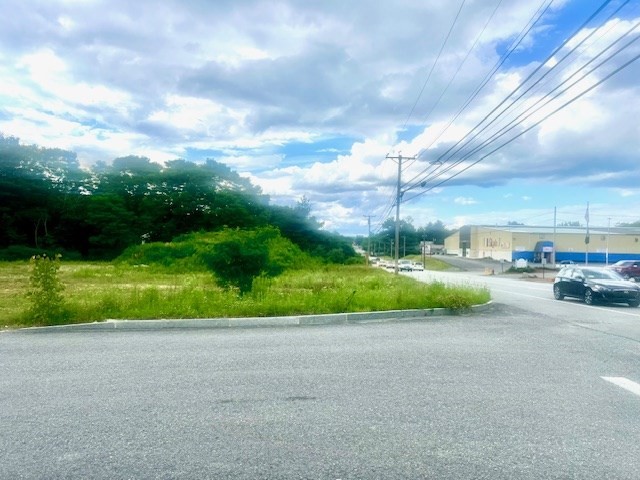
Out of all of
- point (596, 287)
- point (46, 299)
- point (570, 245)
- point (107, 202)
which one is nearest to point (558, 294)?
point (596, 287)

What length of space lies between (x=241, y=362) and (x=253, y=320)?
380cm

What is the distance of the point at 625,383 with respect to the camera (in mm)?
6305

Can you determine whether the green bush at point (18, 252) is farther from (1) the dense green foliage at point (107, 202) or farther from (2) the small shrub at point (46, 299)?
(2) the small shrub at point (46, 299)

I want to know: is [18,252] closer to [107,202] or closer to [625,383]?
[107,202]

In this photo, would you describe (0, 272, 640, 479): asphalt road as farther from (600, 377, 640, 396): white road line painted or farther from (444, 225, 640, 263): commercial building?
(444, 225, 640, 263): commercial building

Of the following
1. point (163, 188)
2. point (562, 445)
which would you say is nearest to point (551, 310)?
point (562, 445)

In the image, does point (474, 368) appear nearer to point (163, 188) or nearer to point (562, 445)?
point (562, 445)

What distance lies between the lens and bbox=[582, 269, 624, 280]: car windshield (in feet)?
62.7

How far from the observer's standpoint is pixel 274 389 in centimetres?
577

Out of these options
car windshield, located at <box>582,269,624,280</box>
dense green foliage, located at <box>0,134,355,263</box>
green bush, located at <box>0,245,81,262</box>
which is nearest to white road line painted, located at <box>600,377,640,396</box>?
car windshield, located at <box>582,269,624,280</box>

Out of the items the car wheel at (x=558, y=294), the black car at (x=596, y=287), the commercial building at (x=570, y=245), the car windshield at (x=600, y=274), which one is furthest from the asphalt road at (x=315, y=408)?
the commercial building at (x=570, y=245)

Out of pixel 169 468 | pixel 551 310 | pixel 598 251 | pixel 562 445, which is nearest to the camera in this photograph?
pixel 169 468

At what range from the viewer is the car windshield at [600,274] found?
1912 cm

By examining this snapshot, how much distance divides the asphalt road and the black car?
9912mm
